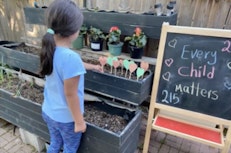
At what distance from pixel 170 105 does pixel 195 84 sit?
0.28 m

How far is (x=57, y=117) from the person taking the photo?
49.9 inches

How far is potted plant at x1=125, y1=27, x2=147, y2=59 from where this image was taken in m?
1.68

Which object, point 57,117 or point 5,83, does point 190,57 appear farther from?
point 5,83

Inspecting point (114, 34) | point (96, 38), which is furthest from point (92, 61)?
point (114, 34)

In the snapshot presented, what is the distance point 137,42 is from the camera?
172 centimetres

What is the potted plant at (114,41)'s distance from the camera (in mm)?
1758

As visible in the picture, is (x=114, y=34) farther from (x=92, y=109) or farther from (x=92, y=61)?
(x=92, y=109)

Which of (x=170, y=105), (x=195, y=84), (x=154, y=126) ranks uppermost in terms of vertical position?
(x=195, y=84)

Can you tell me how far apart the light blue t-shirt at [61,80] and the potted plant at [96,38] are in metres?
0.79

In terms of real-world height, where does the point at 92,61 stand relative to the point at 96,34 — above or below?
below

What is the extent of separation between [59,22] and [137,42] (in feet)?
2.86

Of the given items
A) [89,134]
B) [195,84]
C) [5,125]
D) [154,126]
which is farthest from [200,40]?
[5,125]

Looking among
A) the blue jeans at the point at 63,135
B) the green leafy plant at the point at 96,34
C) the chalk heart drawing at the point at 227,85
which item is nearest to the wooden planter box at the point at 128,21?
the green leafy plant at the point at 96,34

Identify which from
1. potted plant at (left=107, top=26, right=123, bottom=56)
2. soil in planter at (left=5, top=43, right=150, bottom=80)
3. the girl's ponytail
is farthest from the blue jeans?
potted plant at (left=107, top=26, right=123, bottom=56)
